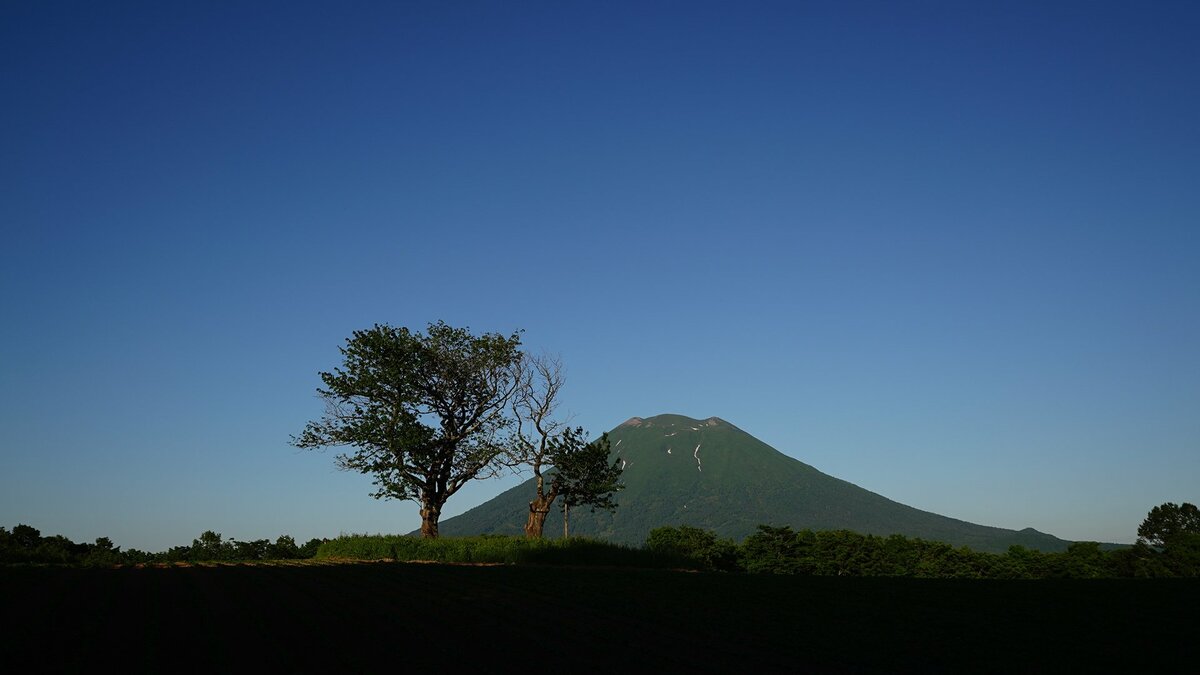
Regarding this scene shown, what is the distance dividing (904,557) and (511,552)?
3083 centimetres

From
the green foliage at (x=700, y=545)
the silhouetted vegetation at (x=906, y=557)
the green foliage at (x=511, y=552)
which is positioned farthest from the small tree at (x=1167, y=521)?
the green foliage at (x=511, y=552)

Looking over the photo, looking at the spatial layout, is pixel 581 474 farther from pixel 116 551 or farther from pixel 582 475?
pixel 116 551

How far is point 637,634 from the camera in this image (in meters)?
14.1

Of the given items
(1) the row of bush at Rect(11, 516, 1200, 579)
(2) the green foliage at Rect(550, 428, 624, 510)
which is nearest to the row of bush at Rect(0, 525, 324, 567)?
(1) the row of bush at Rect(11, 516, 1200, 579)

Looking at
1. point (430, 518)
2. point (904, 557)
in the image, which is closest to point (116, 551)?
point (430, 518)

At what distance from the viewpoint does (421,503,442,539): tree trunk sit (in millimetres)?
49688

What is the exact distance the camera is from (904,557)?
55.5m

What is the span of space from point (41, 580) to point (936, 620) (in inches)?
900

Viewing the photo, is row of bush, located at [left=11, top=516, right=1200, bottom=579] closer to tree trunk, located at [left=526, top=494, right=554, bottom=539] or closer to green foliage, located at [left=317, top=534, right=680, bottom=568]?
green foliage, located at [left=317, top=534, right=680, bottom=568]

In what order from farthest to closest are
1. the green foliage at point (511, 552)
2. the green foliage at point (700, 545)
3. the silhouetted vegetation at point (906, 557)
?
the green foliage at point (700, 545)
the silhouetted vegetation at point (906, 557)
the green foliage at point (511, 552)

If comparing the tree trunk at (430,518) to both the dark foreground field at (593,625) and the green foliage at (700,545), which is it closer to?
the green foliage at (700,545)

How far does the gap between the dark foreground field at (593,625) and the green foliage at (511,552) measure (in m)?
14.0

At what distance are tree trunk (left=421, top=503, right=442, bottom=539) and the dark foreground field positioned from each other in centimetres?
2643

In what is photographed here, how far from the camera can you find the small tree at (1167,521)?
71125mm
